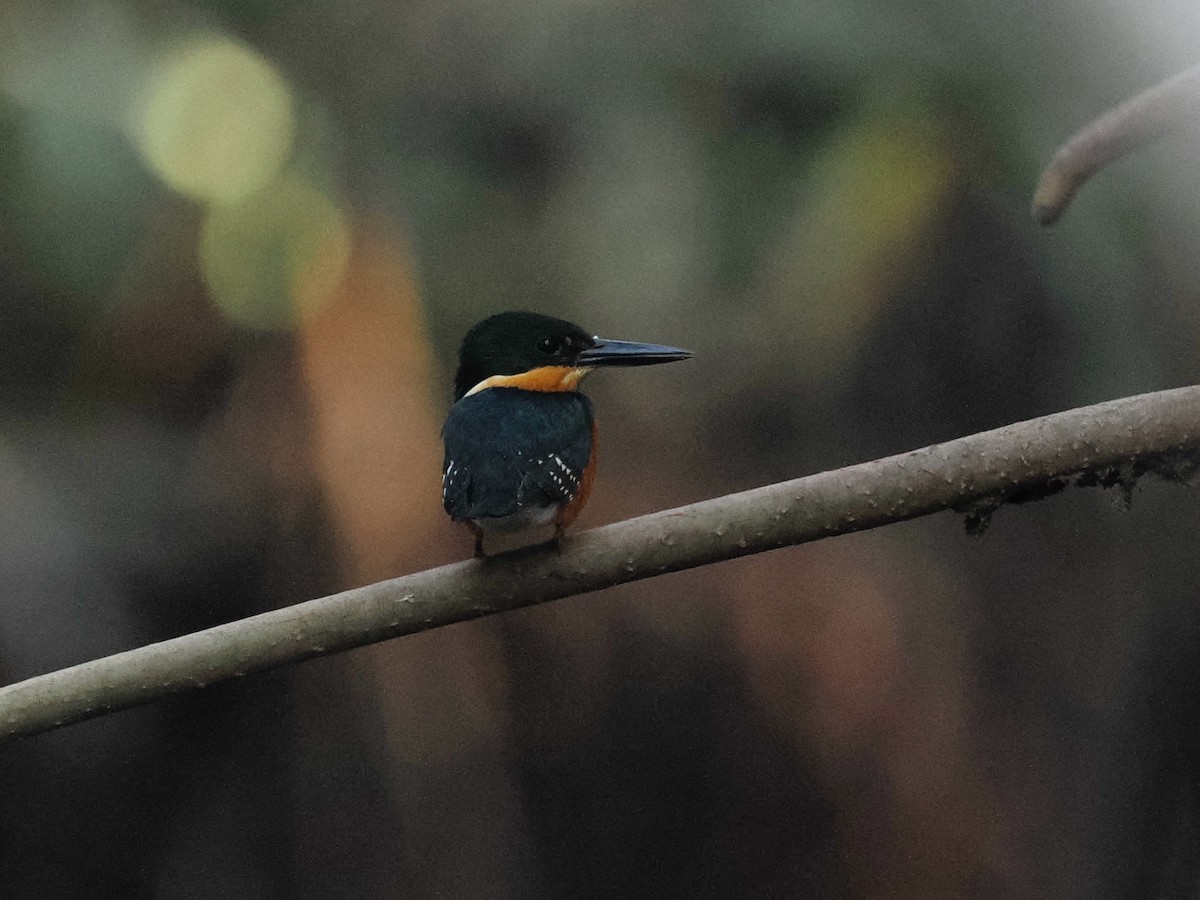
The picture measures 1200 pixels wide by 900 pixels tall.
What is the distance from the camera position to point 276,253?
4.61ft

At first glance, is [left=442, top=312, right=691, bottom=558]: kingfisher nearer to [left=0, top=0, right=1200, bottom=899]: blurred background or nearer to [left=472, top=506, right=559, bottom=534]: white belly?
[left=472, top=506, right=559, bottom=534]: white belly

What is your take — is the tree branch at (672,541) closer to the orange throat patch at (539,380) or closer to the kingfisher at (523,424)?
the kingfisher at (523,424)

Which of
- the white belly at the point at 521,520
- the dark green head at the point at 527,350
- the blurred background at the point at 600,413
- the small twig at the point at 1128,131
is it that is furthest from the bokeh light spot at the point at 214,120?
the small twig at the point at 1128,131

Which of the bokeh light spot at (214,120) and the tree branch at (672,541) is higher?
the bokeh light spot at (214,120)

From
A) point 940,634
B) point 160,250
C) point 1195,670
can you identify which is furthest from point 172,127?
point 1195,670

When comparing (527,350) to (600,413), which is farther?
(600,413)

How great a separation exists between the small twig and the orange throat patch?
0.45 metres

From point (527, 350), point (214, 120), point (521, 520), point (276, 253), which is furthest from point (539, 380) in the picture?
point (214, 120)

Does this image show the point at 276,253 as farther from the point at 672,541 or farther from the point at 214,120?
the point at 672,541

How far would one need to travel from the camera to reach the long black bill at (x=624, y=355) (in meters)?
1.22

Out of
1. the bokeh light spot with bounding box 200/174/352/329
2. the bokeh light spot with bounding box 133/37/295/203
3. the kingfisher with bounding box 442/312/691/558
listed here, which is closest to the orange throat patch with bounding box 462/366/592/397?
the kingfisher with bounding box 442/312/691/558

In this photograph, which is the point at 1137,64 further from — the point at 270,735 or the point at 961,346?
the point at 270,735

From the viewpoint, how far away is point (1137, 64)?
1.33m

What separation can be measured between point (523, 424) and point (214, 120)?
59 centimetres
